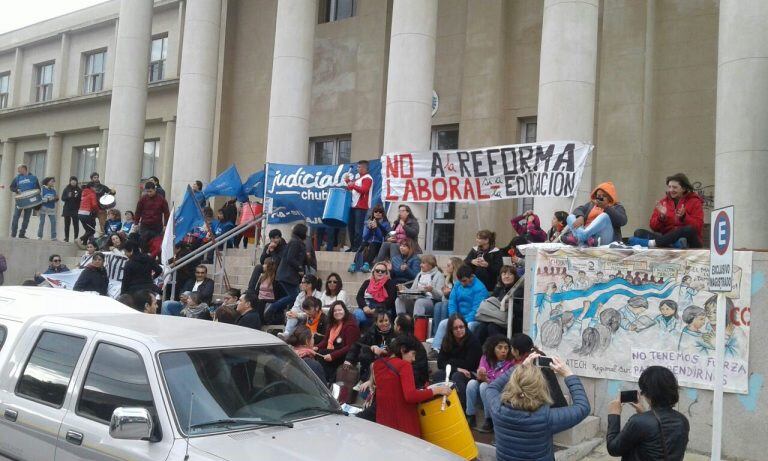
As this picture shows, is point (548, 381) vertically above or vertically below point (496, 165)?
below

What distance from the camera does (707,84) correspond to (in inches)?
615

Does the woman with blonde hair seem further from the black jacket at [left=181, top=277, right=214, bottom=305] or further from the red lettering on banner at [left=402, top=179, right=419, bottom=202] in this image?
the black jacket at [left=181, top=277, right=214, bottom=305]

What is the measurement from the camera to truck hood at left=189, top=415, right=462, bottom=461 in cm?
434

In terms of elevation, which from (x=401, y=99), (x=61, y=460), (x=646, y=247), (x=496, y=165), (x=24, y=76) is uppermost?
(x=24, y=76)

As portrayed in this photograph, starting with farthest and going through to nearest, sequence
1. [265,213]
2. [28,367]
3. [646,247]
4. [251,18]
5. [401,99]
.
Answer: [251,18], [265,213], [401,99], [646,247], [28,367]

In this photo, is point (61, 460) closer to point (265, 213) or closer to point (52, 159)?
point (265, 213)

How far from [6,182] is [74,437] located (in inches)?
1244

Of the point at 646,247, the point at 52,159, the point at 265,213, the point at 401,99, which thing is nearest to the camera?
the point at 646,247

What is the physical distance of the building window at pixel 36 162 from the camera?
104 ft

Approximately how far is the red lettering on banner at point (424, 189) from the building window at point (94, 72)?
69.1 feet

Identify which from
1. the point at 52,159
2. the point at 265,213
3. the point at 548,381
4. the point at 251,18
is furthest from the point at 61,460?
the point at 52,159

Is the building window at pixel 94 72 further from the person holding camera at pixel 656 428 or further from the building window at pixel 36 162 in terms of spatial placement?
the person holding camera at pixel 656 428

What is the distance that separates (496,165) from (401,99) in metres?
3.94

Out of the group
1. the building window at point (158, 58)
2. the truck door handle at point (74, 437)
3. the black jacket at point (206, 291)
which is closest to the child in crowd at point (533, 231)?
the black jacket at point (206, 291)
